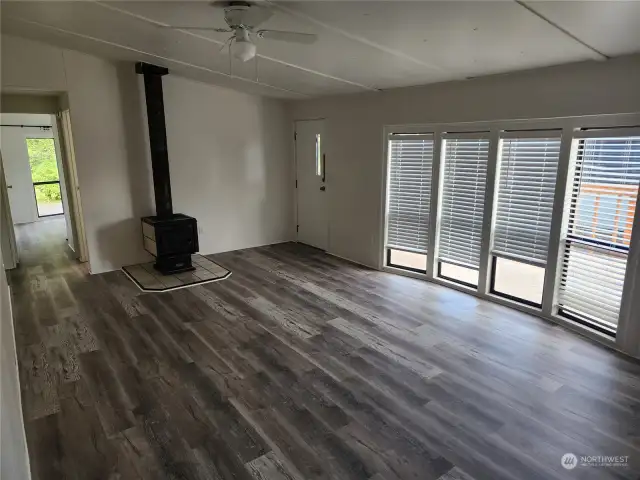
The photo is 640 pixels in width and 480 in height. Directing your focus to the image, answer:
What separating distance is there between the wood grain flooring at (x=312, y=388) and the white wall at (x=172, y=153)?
134cm

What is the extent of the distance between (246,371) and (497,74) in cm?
349

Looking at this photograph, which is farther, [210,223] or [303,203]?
[303,203]

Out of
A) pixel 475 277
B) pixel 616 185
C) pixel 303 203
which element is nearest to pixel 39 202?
pixel 303 203

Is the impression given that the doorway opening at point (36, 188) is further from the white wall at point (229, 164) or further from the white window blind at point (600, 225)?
the white window blind at point (600, 225)

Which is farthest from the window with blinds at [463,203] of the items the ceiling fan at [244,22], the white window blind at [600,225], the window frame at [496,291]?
the ceiling fan at [244,22]

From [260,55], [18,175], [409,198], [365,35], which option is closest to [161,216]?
[260,55]

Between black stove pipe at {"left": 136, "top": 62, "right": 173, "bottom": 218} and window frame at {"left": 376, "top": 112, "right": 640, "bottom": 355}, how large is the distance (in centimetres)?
280

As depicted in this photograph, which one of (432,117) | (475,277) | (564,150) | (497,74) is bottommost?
(475,277)

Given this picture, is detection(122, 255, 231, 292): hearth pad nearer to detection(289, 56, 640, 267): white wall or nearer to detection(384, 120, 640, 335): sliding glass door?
detection(289, 56, 640, 267): white wall

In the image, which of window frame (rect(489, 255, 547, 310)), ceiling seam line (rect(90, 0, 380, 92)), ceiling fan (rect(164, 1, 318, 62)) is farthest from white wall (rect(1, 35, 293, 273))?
window frame (rect(489, 255, 547, 310))

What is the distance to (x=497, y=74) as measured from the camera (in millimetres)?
3871

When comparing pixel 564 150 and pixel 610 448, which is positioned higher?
pixel 564 150

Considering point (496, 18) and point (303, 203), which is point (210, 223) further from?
point (496, 18)

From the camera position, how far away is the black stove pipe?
5051mm
